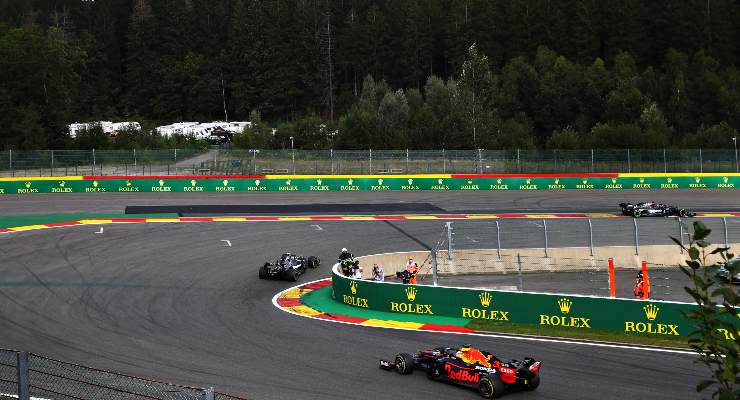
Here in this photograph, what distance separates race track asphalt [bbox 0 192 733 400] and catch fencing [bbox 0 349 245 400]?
2329mm

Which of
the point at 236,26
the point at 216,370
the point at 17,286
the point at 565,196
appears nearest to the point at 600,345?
the point at 216,370

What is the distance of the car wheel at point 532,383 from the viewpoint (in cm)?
1900

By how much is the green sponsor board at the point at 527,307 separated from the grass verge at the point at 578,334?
0.68 feet

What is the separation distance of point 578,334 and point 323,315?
8055mm

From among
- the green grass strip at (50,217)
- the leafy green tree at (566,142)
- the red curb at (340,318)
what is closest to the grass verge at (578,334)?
the red curb at (340,318)

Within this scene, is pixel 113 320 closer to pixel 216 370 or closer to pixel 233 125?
pixel 216 370

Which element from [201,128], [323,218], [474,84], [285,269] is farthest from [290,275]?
[201,128]

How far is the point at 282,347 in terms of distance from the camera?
76.9 ft

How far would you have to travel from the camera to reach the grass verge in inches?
928

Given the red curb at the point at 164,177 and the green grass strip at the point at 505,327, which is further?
the red curb at the point at 164,177

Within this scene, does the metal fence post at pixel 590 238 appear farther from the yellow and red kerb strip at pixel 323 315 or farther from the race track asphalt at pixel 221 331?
the yellow and red kerb strip at pixel 323 315

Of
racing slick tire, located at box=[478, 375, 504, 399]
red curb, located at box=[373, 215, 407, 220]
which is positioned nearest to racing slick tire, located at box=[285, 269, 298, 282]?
racing slick tire, located at box=[478, 375, 504, 399]

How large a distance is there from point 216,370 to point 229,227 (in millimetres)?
26653

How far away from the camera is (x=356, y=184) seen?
214 ft
